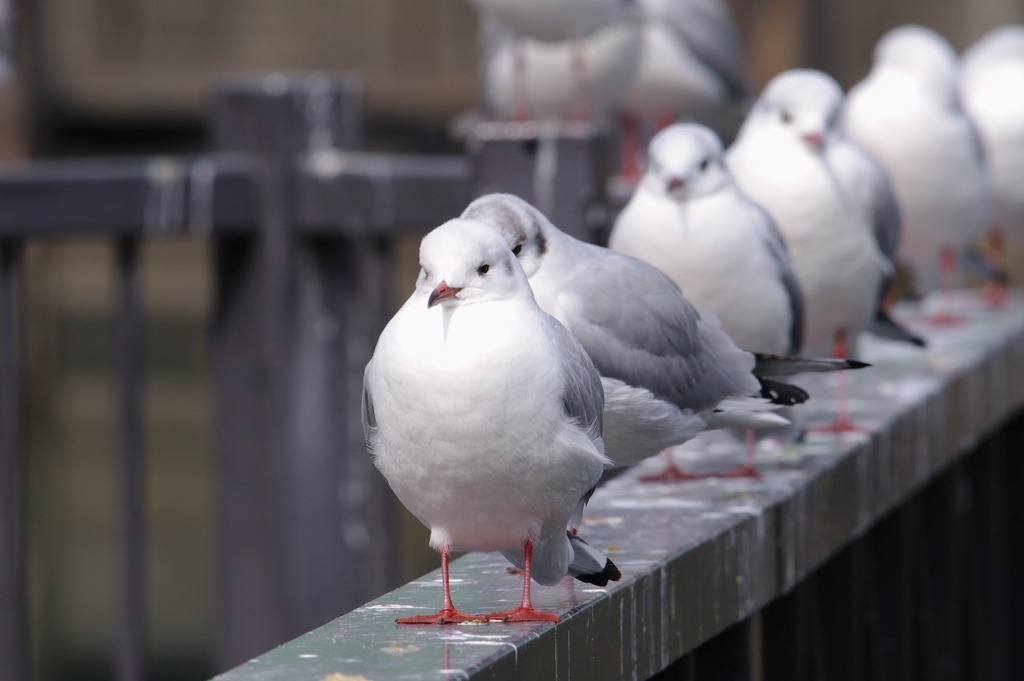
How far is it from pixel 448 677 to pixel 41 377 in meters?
6.13

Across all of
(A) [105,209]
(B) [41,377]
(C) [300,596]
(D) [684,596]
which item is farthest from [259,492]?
(B) [41,377]

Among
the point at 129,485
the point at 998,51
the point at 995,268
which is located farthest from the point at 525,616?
the point at 998,51

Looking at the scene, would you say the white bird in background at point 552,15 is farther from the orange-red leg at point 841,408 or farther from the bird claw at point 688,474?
the bird claw at point 688,474

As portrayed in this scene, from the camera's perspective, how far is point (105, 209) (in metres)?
2.73

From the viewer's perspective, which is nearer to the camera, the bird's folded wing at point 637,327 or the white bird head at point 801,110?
the bird's folded wing at point 637,327

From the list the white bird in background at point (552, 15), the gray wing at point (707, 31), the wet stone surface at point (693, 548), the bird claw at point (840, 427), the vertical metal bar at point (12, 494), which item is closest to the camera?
the wet stone surface at point (693, 548)

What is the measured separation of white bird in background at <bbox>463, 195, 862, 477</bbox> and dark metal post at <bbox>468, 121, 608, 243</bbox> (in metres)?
0.73

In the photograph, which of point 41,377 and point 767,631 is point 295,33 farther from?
point 767,631

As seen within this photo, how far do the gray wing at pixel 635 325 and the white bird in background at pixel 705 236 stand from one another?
0.22 metres

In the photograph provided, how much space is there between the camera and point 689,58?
4598 millimetres

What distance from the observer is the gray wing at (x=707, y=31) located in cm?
455

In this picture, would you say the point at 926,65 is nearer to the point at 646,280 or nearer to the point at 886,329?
the point at 886,329

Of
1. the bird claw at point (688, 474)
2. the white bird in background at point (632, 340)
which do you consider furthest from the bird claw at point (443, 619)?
the bird claw at point (688, 474)

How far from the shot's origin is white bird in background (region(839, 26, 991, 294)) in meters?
→ 3.43
